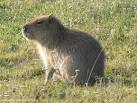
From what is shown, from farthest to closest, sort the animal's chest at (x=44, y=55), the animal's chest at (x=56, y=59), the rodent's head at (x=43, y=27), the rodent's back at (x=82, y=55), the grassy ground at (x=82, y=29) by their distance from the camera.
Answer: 1. the rodent's head at (x=43, y=27)
2. the animal's chest at (x=44, y=55)
3. the animal's chest at (x=56, y=59)
4. the rodent's back at (x=82, y=55)
5. the grassy ground at (x=82, y=29)

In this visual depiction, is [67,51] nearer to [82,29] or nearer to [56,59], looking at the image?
[56,59]

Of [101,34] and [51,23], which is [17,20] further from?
[51,23]

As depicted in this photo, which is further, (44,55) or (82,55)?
(44,55)

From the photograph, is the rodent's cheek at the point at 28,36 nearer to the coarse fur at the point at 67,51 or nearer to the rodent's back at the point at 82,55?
the coarse fur at the point at 67,51

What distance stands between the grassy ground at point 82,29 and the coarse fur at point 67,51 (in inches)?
9.7

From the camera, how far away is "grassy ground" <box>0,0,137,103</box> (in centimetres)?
749

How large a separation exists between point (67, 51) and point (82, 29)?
8.57 feet

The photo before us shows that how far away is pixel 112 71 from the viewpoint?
350 inches

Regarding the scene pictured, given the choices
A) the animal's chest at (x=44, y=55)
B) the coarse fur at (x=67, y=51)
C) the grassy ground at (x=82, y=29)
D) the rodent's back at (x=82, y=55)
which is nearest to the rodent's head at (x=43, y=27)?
the coarse fur at (x=67, y=51)

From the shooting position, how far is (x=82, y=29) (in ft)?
35.7

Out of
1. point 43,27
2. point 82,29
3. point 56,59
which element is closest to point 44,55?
point 56,59

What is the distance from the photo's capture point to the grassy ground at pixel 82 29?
7.49m

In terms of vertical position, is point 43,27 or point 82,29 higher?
point 43,27

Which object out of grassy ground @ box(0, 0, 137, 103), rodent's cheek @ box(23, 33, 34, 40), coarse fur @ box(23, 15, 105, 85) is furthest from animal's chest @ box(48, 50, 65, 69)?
rodent's cheek @ box(23, 33, 34, 40)
